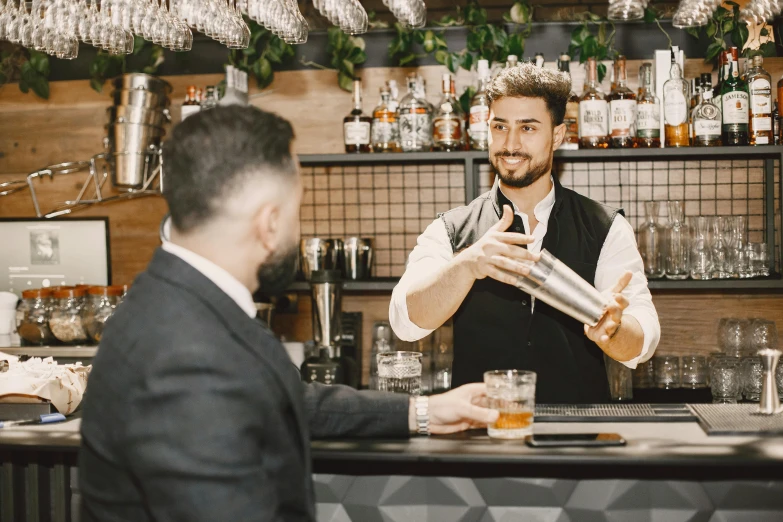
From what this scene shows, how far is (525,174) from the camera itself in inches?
91.4

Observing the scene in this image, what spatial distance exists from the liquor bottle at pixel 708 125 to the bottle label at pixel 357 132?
1.23m

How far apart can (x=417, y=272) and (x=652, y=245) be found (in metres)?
1.14

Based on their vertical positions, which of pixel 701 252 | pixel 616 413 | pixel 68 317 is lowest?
pixel 616 413

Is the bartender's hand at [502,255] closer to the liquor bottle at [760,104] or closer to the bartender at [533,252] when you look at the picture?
the bartender at [533,252]

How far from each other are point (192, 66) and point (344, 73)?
71 centimetres

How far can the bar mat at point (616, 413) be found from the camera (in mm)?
1655

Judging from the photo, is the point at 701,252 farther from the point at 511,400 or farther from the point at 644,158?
the point at 511,400

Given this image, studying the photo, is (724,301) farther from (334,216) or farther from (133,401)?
(133,401)

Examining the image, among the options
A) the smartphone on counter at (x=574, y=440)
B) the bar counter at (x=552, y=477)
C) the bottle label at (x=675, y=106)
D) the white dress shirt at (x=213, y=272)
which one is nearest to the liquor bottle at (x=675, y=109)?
the bottle label at (x=675, y=106)

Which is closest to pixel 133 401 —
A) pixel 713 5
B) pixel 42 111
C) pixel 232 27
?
pixel 232 27

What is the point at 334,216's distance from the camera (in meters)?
3.37

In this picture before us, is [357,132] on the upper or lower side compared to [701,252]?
upper

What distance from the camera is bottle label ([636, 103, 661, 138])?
2.85m

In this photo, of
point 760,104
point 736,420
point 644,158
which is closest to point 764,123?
point 760,104
